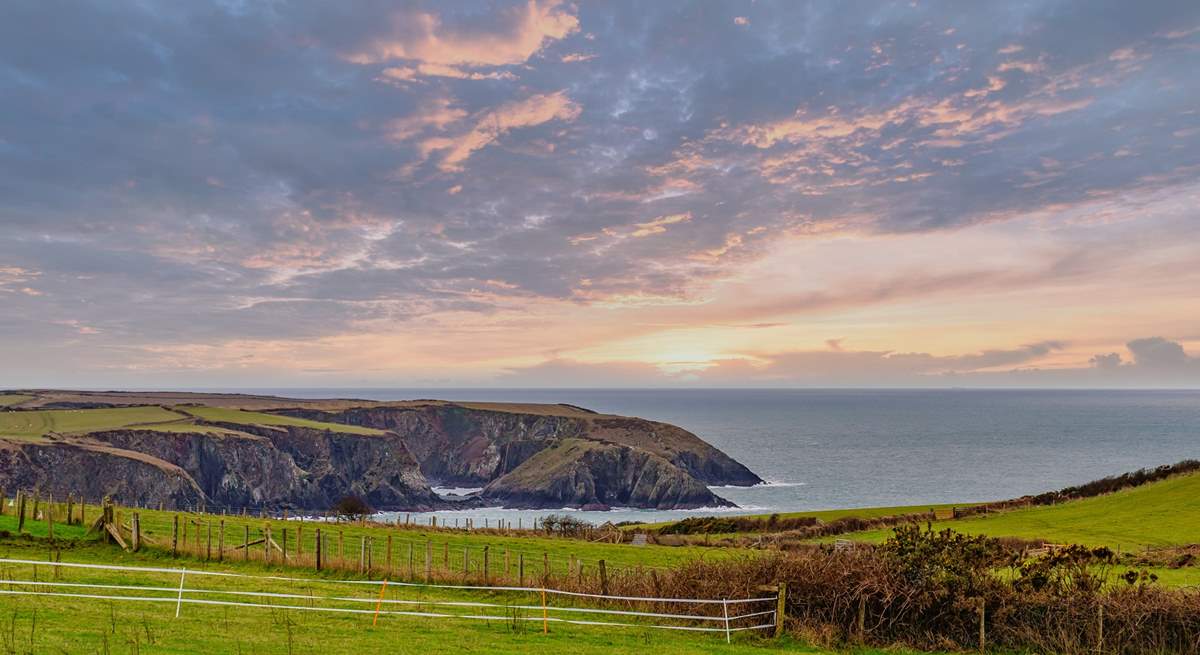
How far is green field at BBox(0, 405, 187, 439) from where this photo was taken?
13838cm

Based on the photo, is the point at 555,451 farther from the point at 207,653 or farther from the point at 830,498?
the point at 207,653

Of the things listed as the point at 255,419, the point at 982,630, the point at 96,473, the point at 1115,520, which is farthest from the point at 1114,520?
the point at 255,419

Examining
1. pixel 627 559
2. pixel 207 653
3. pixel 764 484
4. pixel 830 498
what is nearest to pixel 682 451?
pixel 764 484

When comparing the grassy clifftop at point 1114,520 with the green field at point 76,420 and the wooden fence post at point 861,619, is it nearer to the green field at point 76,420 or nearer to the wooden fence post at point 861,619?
the wooden fence post at point 861,619

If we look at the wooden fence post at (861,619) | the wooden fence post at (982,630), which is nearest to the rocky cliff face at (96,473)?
the wooden fence post at (861,619)

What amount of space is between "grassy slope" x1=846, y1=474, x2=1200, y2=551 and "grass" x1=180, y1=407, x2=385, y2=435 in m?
132

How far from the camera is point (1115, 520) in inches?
2130

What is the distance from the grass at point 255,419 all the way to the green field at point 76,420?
6524 millimetres

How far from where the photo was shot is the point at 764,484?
157 m

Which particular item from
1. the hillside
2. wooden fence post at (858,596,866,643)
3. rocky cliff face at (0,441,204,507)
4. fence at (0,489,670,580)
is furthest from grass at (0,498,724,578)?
the hillside

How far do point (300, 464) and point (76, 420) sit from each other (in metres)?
43.5

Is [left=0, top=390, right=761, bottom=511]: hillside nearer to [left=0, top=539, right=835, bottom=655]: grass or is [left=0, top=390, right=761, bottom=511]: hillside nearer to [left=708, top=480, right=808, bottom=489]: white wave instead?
[left=708, top=480, right=808, bottom=489]: white wave

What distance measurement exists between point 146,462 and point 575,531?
87779mm

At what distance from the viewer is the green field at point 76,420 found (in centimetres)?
13838
